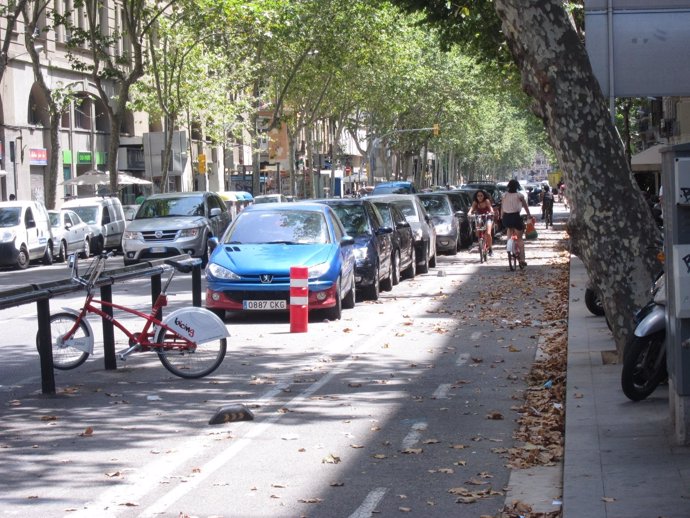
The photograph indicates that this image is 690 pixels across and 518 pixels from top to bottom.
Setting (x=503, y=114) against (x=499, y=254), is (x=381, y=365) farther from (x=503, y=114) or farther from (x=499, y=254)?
(x=503, y=114)

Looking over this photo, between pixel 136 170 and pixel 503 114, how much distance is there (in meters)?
68.0

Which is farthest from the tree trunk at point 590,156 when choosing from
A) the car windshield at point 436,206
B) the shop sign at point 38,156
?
the shop sign at point 38,156

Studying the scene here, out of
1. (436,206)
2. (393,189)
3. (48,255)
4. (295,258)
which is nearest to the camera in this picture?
(295,258)

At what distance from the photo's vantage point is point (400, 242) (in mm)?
24297

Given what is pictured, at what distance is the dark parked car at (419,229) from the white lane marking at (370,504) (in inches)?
780

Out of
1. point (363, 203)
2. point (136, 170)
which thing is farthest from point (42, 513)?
point (136, 170)

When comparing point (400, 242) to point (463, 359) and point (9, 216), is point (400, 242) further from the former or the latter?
point (9, 216)

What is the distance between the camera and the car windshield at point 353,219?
68.6 feet

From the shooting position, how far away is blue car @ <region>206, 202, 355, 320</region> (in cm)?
1647

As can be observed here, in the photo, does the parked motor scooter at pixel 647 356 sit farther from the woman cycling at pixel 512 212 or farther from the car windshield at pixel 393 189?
the car windshield at pixel 393 189

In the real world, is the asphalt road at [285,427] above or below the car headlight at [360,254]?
below

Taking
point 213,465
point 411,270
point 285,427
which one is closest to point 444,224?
point 411,270

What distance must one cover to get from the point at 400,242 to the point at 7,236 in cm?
1212

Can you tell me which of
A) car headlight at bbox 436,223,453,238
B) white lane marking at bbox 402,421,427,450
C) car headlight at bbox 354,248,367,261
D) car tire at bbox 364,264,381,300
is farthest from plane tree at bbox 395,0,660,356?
car headlight at bbox 436,223,453,238
